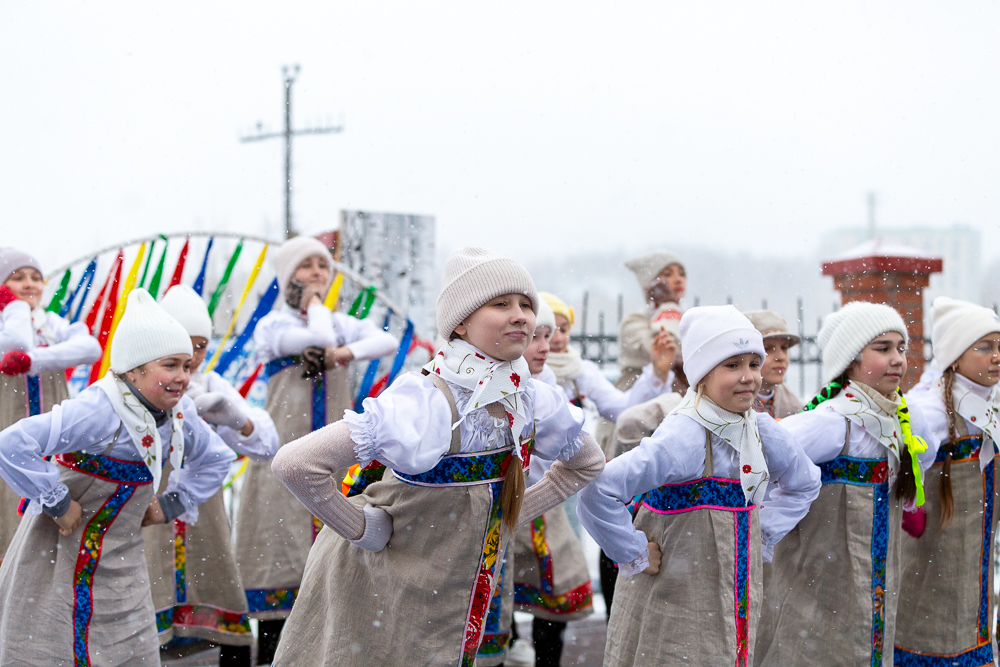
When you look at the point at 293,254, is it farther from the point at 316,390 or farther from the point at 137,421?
the point at 137,421

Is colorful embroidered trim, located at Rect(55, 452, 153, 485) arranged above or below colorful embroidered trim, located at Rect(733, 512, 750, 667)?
above

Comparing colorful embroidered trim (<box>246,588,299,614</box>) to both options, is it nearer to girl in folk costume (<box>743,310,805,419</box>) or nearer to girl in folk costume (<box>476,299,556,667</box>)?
girl in folk costume (<box>476,299,556,667</box>)

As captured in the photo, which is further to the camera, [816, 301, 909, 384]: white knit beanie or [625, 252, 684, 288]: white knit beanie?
[625, 252, 684, 288]: white knit beanie

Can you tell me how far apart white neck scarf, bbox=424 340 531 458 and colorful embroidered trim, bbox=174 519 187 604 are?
231 centimetres

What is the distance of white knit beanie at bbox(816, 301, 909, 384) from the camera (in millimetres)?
3285

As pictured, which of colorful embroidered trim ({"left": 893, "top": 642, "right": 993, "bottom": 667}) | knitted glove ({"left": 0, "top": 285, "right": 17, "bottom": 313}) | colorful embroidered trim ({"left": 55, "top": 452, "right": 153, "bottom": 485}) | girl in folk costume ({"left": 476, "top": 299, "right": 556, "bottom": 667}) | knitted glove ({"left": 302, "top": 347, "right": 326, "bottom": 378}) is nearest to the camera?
colorful embroidered trim ({"left": 55, "top": 452, "right": 153, "bottom": 485})

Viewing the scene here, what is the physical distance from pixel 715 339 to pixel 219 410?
1.97m

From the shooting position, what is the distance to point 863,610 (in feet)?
10.0

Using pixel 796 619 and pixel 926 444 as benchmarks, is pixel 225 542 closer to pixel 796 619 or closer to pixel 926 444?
pixel 796 619

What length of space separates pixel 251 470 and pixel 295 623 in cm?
251

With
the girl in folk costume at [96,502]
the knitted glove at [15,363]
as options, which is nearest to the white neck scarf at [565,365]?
the girl in folk costume at [96,502]

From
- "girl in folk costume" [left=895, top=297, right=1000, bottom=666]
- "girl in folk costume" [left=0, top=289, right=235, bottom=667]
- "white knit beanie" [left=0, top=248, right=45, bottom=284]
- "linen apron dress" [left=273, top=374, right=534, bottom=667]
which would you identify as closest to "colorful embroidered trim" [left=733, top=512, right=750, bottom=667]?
"linen apron dress" [left=273, top=374, right=534, bottom=667]

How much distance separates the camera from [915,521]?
3.53 m

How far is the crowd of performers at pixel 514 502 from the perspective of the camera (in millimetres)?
2301
